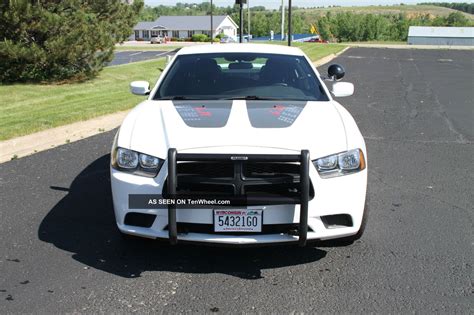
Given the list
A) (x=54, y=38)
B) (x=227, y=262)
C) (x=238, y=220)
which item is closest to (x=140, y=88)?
(x=227, y=262)

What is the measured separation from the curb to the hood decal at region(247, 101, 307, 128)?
4059mm

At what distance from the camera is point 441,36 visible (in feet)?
236

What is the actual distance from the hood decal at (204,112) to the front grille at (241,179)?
0.41 metres

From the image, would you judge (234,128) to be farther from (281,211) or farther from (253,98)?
(253,98)

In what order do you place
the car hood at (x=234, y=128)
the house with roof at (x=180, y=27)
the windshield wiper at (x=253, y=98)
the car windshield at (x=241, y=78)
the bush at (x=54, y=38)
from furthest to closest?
the house with roof at (x=180, y=27)
the bush at (x=54, y=38)
the car windshield at (x=241, y=78)
the windshield wiper at (x=253, y=98)
the car hood at (x=234, y=128)

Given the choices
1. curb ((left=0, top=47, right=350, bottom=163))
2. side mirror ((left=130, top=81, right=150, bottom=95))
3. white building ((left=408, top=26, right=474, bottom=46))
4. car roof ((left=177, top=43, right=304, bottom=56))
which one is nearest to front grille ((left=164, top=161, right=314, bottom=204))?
side mirror ((left=130, top=81, right=150, bottom=95))

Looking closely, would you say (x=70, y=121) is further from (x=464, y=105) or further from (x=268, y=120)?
(x=464, y=105)

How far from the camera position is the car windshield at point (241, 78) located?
15.8ft

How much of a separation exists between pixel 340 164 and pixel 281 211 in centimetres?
54

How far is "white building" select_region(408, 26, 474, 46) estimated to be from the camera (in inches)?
2771

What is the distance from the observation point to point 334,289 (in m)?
3.47

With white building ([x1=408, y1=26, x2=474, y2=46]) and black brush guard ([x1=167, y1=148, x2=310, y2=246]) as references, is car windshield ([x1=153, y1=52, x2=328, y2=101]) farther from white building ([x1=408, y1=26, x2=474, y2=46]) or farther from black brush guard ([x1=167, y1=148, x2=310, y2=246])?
white building ([x1=408, y1=26, x2=474, y2=46])

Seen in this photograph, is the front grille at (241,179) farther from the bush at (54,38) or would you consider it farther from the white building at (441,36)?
the white building at (441,36)

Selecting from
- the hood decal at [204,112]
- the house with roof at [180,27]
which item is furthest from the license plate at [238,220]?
the house with roof at [180,27]
